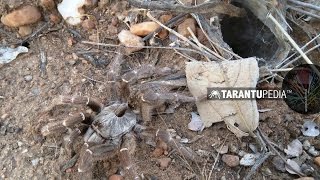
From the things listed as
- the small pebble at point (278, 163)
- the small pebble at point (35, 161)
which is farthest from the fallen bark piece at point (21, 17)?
the small pebble at point (278, 163)

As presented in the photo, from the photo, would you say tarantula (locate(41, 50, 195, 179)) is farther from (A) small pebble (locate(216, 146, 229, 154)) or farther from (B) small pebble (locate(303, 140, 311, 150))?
(B) small pebble (locate(303, 140, 311, 150))

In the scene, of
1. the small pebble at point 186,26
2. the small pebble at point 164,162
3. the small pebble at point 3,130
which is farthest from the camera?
the small pebble at point 186,26

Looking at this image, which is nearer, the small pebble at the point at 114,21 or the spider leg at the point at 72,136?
the spider leg at the point at 72,136

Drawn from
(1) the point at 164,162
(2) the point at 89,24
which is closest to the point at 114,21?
(2) the point at 89,24

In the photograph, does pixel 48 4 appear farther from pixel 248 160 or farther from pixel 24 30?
pixel 248 160

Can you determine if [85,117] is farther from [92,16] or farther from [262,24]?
[262,24]

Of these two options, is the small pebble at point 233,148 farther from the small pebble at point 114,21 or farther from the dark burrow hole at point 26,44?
the dark burrow hole at point 26,44
